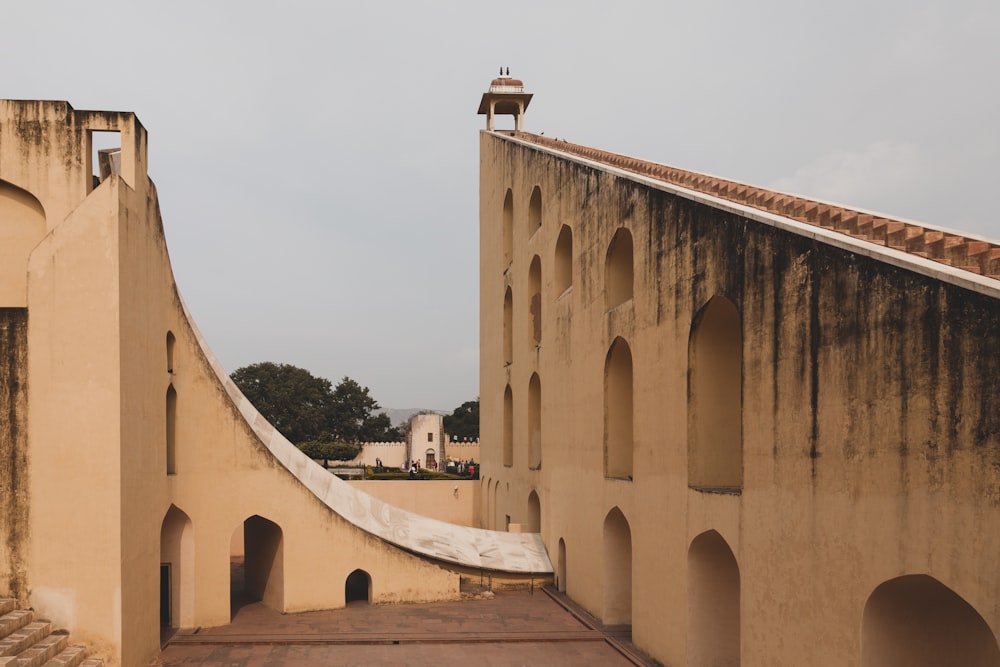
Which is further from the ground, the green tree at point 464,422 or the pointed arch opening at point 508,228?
the pointed arch opening at point 508,228

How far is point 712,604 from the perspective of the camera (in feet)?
27.5

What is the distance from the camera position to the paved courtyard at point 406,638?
9500 millimetres

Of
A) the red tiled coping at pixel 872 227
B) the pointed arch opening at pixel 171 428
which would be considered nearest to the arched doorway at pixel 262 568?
the pointed arch opening at pixel 171 428

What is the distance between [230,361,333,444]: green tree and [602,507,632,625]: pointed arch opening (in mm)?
37057

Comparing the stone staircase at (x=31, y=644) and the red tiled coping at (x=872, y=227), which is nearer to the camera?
the red tiled coping at (x=872, y=227)

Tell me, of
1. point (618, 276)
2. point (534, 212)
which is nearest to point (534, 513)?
point (534, 212)

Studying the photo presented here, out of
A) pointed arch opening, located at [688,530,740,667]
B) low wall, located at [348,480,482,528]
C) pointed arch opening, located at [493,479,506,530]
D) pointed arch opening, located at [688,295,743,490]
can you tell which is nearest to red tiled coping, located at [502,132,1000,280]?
pointed arch opening, located at [688,295,743,490]

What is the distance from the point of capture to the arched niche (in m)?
9.16


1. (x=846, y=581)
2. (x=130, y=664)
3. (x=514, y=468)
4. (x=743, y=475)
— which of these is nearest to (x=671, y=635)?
(x=743, y=475)

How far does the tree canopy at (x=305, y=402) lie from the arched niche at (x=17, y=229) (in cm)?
3788

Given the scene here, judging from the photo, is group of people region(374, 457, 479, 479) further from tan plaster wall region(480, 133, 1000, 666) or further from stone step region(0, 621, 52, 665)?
stone step region(0, 621, 52, 665)

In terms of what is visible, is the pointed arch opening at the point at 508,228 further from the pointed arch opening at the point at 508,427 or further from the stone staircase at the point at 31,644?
the stone staircase at the point at 31,644

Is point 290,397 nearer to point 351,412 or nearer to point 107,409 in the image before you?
point 351,412

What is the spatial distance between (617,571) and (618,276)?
12.9 ft
